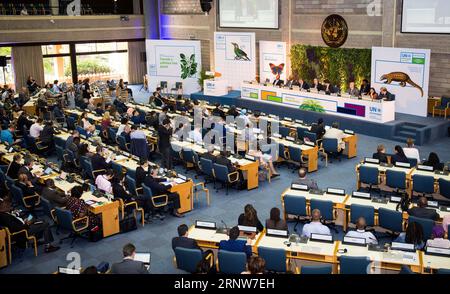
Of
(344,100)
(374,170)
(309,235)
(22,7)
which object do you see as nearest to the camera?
(309,235)

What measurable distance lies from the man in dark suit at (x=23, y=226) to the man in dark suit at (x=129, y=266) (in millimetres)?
3249

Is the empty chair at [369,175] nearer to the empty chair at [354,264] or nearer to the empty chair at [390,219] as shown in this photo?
the empty chair at [390,219]

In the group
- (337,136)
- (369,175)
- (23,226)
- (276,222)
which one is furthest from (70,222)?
(337,136)

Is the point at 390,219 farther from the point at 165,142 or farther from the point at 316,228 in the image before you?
the point at 165,142

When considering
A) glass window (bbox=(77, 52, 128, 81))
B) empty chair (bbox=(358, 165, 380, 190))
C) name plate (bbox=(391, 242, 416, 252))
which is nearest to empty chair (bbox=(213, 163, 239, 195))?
empty chair (bbox=(358, 165, 380, 190))

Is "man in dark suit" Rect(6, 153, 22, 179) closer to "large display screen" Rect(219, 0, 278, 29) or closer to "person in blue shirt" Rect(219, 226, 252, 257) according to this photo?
"person in blue shirt" Rect(219, 226, 252, 257)

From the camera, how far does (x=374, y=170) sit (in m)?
12.5

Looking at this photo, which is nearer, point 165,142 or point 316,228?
point 316,228

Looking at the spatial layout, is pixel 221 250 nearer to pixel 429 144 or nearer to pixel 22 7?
pixel 429 144

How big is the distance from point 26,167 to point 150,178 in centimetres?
328

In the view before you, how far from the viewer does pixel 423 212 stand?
968 centimetres

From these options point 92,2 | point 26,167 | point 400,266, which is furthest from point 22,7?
point 400,266

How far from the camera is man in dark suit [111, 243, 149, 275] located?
24.8 feet

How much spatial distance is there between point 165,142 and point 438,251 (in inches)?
329
